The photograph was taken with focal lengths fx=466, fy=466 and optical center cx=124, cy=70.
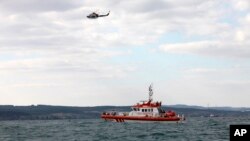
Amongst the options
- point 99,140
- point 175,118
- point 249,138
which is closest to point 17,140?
point 99,140

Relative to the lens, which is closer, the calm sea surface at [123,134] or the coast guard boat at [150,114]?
the calm sea surface at [123,134]

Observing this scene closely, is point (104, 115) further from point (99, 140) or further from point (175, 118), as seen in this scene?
point (99, 140)

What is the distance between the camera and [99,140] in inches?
2325

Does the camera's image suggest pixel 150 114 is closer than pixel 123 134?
No

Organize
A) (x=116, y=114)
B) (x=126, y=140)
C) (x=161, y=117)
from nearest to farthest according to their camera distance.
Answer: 1. (x=126, y=140)
2. (x=161, y=117)
3. (x=116, y=114)

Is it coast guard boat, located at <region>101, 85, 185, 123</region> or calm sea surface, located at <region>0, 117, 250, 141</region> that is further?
coast guard boat, located at <region>101, 85, 185, 123</region>

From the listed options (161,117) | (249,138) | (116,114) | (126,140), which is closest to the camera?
(249,138)

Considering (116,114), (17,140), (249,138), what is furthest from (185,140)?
(116,114)

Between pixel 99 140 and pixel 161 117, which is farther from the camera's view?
pixel 161 117

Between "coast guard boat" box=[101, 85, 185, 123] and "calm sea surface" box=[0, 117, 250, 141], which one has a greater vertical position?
"coast guard boat" box=[101, 85, 185, 123]

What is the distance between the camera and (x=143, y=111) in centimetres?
10919

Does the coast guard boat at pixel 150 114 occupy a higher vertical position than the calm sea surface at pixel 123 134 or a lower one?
higher

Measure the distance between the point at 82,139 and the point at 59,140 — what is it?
3190mm

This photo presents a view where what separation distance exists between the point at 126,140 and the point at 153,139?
376 centimetres
